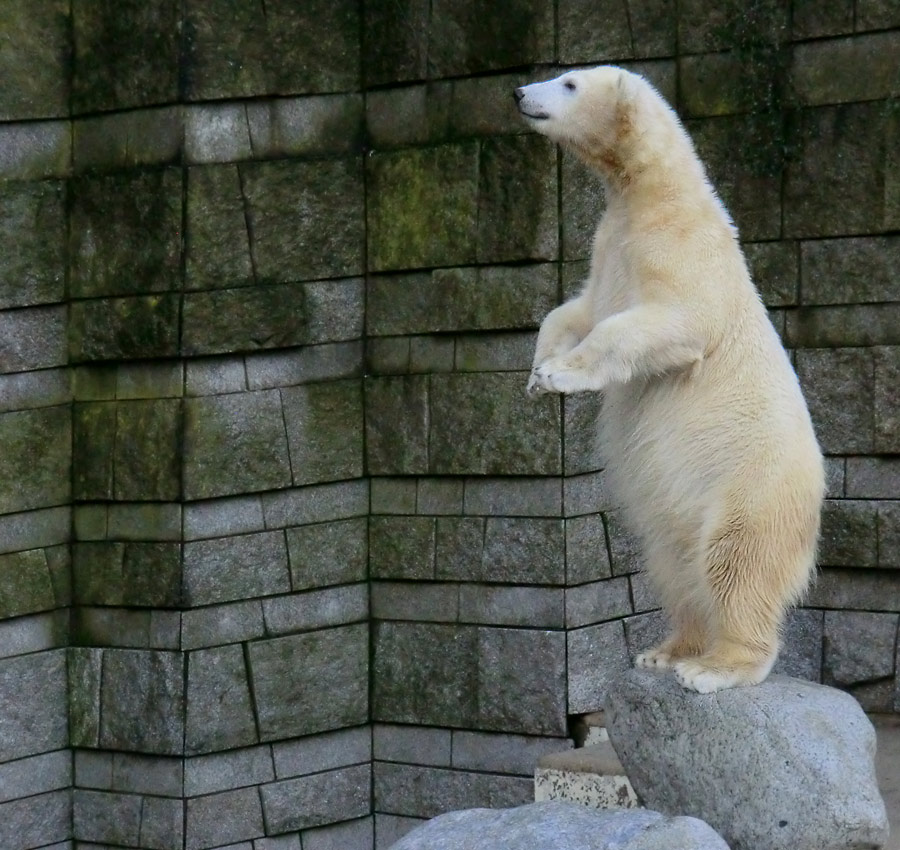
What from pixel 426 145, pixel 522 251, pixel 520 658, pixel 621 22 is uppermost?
pixel 621 22

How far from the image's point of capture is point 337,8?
6117mm

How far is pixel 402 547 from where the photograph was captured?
6.14 m

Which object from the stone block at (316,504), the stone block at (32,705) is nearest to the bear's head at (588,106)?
the stone block at (316,504)

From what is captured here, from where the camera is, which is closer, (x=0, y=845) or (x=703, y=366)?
(x=703, y=366)

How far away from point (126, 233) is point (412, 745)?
222 cm

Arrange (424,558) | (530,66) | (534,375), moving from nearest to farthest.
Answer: (534,375)
(530,66)
(424,558)

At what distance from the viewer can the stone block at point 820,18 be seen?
5.67 metres

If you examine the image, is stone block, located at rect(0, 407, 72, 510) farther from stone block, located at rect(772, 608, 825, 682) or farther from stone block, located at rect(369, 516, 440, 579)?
stone block, located at rect(772, 608, 825, 682)

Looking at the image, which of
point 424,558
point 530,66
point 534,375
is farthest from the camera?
point 424,558

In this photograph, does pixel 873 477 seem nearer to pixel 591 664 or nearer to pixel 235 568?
pixel 591 664

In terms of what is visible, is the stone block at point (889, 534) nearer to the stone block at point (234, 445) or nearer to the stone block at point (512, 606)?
the stone block at point (512, 606)

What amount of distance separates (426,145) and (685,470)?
2118mm

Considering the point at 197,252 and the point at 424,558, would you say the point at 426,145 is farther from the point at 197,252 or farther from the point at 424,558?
the point at 424,558

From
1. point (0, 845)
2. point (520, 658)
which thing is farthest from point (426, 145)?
point (0, 845)
